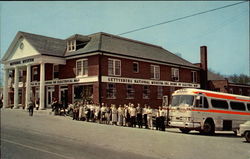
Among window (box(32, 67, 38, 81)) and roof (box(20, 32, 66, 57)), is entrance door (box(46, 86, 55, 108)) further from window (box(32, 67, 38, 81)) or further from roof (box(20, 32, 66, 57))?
roof (box(20, 32, 66, 57))

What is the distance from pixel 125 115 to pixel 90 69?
8.19 m

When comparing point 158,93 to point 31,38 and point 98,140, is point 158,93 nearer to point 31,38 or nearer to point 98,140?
point 31,38

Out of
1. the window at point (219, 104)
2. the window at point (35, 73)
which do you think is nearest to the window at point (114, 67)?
the window at point (35, 73)

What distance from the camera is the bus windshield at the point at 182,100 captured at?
58.8 ft

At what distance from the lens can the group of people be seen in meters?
19.5

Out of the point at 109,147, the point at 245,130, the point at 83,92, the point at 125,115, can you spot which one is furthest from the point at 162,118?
the point at 83,92

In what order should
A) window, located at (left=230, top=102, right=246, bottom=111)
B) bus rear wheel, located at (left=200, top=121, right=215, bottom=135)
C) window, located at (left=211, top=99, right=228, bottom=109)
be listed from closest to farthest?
window, located at (left=230, top=102, right=246, bottom=111)
window, located at (left=211, top=99, right=228, bottom=109)
bus rear wheel, located at (left=200, top=121, right=215, bottom=135)

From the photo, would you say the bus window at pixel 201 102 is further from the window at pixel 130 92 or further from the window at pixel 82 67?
the window at pixel 82 67

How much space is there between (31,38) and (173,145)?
922 inches

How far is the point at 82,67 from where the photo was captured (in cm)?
2820

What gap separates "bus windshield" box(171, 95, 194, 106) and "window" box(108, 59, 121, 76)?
1025 cm

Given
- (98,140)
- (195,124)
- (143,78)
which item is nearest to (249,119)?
(195,124)

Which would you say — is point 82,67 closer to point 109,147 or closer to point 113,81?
point 113,81

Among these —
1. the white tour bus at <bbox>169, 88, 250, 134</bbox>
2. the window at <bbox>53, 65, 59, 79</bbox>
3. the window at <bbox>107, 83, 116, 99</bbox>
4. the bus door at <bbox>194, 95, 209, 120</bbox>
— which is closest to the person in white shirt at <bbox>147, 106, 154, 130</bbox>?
the white tour bus at <bbox>169, 88, 250, 134</bbox>
